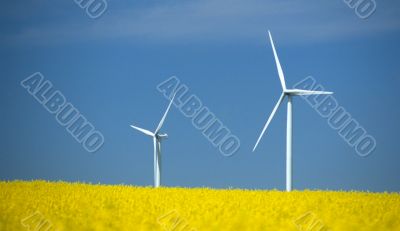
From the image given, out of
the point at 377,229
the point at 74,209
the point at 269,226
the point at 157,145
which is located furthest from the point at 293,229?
the point at 157,145

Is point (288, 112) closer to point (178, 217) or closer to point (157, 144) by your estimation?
point (157, 144)

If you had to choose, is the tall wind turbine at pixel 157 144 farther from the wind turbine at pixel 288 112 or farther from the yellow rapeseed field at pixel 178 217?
the yellow rapeseed field at pixel 178 217

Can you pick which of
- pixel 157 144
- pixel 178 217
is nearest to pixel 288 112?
pixel 157 144

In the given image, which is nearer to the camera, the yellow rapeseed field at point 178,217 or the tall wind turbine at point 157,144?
the yellow rapeseed field at point 178,217

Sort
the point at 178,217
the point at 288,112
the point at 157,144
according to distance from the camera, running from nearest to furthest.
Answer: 1. the point at 178,217
2. the point at 288,112
3. the point at 157,144

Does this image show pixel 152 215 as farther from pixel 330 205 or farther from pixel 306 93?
pixel 306 93

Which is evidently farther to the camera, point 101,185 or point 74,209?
point 101,185

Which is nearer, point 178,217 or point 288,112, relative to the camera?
point 178,217

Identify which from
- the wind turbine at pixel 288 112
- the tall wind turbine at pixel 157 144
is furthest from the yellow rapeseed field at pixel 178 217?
the tall wind turbine at pixel 157 144

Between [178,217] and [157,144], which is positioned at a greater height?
[157,144]

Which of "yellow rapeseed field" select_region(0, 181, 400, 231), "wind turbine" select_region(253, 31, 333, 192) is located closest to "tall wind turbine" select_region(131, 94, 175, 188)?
"wind turbine" select_region(253, 31, 333, 192)

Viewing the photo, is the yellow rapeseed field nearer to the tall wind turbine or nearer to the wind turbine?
the wind turbine
